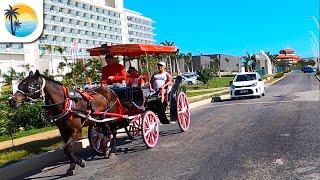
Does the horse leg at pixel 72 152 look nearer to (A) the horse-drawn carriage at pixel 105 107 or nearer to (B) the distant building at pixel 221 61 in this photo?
(A) the horse-drawn carriage at pixel 105 107

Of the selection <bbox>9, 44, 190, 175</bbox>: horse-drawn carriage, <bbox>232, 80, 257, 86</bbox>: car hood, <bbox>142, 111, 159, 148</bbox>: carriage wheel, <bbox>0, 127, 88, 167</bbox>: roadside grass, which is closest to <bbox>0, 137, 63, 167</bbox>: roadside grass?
<bbox>0, 127, 88, 167</bbox>: roadside grass

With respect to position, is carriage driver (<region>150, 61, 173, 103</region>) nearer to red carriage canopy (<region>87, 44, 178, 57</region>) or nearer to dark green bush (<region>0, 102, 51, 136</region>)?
red carriage canopy (<region>87, 44, 178, 57</region>)

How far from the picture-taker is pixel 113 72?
1144 cm

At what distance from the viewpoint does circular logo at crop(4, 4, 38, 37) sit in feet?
17.1

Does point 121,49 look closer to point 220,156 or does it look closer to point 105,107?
point 105,107

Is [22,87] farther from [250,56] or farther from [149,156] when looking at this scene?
[250,56]

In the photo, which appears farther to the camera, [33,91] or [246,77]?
[246,77]

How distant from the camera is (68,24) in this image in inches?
4636

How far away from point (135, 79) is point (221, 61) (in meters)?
150

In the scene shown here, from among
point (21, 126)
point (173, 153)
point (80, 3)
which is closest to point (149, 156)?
point (173, 153)

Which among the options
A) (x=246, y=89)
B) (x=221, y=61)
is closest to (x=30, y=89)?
(x=246, y=89)

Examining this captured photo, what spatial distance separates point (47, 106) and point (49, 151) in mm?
2408

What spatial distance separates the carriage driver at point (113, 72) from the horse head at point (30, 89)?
296 centimetres

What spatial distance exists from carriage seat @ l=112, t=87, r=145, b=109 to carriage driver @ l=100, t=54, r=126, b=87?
0.19 m
